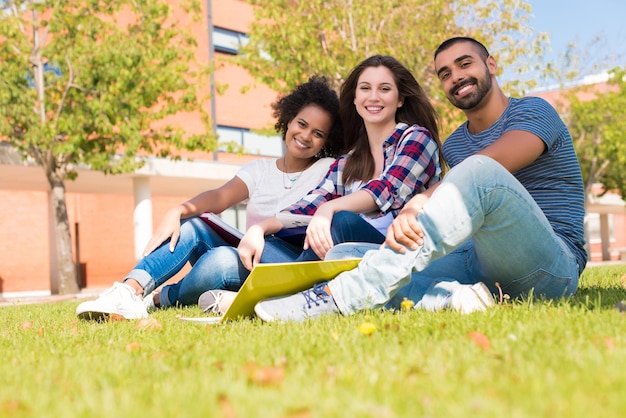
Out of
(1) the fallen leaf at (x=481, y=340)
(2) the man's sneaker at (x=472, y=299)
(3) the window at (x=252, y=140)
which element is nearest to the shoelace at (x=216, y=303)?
(2) the man's sneaker at (x=472, y=299)

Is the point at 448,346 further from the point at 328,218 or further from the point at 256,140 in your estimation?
the point at 256,140

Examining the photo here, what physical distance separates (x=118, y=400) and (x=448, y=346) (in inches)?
42.9

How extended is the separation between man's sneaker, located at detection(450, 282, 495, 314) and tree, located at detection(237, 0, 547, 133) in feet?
39.5

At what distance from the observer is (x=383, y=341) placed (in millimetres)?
2461

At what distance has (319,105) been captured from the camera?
A: 493cm

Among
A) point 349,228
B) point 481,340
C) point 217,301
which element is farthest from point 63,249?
point 481,340

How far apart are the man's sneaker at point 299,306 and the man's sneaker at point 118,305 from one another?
3.35 feet

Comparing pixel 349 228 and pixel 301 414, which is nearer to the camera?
pixel 301 414

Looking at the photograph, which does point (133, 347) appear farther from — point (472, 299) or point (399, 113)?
point (399, 113)

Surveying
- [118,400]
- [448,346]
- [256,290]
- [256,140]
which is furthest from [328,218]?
[256,140]

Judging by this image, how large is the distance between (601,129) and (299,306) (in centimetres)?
2428

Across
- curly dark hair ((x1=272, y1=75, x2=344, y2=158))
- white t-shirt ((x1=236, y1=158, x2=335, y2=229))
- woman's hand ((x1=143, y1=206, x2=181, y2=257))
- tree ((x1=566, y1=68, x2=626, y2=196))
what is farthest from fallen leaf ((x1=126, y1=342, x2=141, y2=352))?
tree ((x1=566, y1=68, x2=626, y2=196))

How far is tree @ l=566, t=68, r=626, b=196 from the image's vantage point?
24.0 m

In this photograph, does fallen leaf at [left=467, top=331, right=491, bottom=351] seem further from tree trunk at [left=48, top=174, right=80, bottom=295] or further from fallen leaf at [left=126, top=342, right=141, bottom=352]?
tree trunk at [left=48, top=174, right=80, bottom=295]
